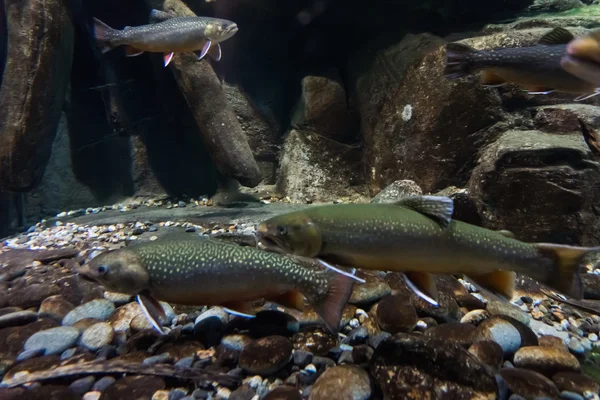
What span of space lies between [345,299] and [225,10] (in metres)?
7.61

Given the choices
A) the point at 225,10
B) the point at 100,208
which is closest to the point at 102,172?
the point at 100,208

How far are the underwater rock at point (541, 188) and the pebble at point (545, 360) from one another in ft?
7.52

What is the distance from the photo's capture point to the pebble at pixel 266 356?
96.1 inches

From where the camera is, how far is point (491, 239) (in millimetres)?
A: 2207

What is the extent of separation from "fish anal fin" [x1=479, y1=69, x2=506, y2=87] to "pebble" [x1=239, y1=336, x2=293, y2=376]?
2242 millimetres

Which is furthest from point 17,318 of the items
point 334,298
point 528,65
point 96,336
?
point 528,65

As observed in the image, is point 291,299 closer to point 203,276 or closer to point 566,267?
point 203,276

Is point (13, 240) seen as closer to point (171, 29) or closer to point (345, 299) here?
point (171, 29)

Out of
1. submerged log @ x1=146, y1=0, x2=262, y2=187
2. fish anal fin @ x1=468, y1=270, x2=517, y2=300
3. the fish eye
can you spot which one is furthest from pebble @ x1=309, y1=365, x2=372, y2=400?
submerged log @ x1=146, y1=0, x2=262, y2=187

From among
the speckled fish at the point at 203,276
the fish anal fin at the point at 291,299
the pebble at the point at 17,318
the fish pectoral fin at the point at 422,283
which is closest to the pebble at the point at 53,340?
the pebble at the point at 17,318

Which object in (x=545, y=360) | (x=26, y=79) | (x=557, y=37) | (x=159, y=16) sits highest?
(x=159, y=16)

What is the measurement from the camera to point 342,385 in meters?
2.21

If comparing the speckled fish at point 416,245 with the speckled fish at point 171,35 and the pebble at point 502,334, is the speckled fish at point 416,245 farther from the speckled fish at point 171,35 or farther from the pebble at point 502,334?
the speckled fish at point 171,35

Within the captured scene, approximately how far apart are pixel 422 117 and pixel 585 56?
14.5 ft
